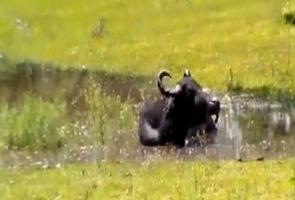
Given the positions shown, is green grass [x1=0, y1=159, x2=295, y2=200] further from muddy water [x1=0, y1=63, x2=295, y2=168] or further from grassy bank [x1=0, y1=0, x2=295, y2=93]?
grassy bank [x1=0, y1=0, x2=295, y2=93]

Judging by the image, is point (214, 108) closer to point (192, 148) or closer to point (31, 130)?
point (192, 148)

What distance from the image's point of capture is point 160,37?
41.3m

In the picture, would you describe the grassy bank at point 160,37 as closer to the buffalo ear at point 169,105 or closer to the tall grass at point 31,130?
the buffalo ear at point 169,105

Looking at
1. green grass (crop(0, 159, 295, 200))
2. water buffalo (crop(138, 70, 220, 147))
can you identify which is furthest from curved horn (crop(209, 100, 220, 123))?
green grass (crop(0, 159, 295, 200))

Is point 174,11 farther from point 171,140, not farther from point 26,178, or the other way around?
point 26,178

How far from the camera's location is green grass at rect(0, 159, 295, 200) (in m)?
16.9

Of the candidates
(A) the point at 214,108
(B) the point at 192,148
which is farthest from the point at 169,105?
(B) the point at 192,148

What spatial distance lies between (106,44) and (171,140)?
15893 millimetres

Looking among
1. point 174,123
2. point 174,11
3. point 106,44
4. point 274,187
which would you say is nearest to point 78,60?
point 106,44

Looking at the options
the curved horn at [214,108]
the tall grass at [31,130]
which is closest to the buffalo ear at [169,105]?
the curved horn at [214,108]

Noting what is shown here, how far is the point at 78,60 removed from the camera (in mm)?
39844

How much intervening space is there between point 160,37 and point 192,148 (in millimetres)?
→ 17766

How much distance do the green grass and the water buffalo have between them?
4.31 meters

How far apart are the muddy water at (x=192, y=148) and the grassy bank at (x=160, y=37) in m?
2.36
